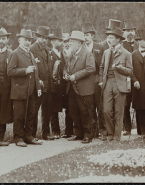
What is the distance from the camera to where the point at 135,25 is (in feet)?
32.9

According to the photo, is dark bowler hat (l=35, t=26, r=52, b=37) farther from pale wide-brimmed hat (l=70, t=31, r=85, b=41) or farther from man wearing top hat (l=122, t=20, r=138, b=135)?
man wearing top hat (l=122, t=20, r=138, b=135)

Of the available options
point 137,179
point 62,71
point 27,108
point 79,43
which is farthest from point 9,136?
point 137,179

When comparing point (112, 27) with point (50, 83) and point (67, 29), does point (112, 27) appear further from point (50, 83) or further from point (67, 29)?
point (50, 83)

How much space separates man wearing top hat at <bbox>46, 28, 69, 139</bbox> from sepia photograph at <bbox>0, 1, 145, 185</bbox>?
2 cm

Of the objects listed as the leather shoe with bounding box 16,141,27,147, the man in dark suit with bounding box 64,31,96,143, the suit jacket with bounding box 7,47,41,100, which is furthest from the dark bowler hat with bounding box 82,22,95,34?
the leather shoe with bounding box 16,141,27,147

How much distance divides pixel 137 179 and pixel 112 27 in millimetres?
3951

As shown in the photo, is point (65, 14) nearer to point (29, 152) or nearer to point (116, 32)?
point (116, 32)

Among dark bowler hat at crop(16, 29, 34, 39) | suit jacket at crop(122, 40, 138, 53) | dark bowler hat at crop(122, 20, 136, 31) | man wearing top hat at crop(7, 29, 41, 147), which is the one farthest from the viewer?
suit jacket at crop(122, 40, 138, 53)

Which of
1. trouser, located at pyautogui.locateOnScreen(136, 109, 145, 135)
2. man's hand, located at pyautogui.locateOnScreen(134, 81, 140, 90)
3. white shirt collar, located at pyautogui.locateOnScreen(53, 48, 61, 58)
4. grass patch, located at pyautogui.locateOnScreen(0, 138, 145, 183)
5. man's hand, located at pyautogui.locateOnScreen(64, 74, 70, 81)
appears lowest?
grass patch, located at pyautogui.locateOnScreen(0, 138, 145, 183)

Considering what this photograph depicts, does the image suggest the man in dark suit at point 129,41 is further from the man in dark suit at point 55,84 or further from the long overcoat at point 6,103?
the long overcoat at point 6,103

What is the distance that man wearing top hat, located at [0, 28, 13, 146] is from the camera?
941cm

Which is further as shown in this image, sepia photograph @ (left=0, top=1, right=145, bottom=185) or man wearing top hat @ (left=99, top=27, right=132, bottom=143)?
man wearing top hat @ (left=99, top=27, right=132, bottom=143)

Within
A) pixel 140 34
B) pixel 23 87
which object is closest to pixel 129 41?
pixel 140 34

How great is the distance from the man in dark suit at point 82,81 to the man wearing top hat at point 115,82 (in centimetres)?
34
